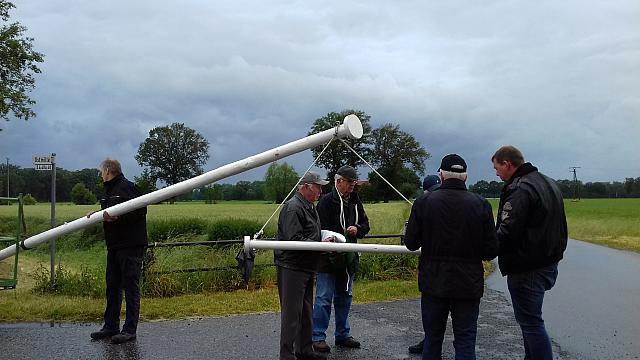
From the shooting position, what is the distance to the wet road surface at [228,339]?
534 cm

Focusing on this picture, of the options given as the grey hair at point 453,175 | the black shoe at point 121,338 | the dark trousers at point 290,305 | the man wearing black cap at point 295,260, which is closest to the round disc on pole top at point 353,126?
the man wearing black cap at point 295,260

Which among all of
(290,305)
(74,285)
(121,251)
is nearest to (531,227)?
(290,305)

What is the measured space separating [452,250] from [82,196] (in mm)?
35524

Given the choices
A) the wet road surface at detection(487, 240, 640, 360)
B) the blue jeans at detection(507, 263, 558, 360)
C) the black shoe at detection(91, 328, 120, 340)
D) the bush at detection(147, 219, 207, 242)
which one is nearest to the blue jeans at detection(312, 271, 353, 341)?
the blue jeans at detection(507, 263, 558, 360)

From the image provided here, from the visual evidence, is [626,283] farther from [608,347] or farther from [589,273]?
[608,347]

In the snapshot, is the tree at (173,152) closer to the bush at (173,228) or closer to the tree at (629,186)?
the bush at (173,228)

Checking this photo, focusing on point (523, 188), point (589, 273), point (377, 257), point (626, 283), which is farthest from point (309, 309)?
point (589, 273)

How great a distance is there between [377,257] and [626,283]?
4.62 m

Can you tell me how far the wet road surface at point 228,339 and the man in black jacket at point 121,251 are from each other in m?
0.23

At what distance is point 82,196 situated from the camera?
1401 inches

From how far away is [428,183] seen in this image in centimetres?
538

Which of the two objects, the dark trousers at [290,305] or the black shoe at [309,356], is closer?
the dark trousers at [290,305]

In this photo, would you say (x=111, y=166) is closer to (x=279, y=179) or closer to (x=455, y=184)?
(x=455, y=184)

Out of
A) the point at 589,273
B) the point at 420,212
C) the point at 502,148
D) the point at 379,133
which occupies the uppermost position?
the point at 379,133
